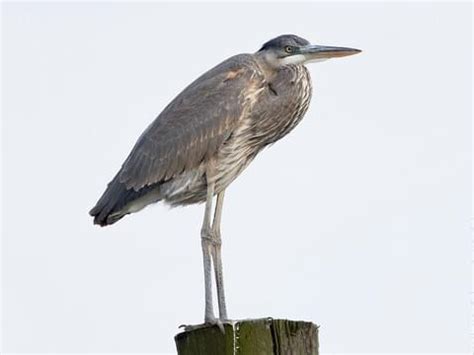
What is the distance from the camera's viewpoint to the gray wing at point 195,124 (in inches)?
286

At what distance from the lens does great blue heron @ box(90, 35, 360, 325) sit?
23.8 feet

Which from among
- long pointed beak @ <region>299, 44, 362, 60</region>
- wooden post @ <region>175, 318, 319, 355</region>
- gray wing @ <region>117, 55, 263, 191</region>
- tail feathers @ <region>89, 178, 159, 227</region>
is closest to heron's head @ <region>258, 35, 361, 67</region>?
long pointed beak @ <region>299, 44, 362, 60</region>

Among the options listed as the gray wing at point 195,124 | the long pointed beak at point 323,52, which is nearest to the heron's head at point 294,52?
the long pointed beak at point 323,52

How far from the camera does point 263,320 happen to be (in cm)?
453

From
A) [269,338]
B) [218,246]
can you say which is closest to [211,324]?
[269,338]

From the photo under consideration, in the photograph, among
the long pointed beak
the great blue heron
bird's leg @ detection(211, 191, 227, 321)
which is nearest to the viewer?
bird's leg @ detection(211, 191, 227, 321)

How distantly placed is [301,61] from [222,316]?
215cm

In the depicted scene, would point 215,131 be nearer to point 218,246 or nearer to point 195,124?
point 195,124

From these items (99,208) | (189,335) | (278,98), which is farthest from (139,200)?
(189,335)

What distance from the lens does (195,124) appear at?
735 cm

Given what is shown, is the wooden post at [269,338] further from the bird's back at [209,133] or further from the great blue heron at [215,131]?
the bird's back at [209,133]

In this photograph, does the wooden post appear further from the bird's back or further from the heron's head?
the heron's head

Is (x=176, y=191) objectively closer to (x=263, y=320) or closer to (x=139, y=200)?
(x=139, y=200)

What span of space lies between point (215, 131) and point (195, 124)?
177 millimetres
